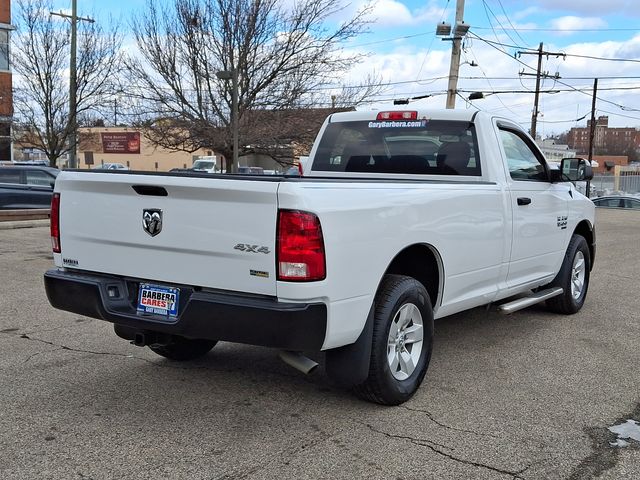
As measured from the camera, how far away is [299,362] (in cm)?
369

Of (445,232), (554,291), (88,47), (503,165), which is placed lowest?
(554,291)

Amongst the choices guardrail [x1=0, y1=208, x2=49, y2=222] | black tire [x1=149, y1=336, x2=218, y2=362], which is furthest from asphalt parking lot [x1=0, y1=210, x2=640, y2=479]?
guardrail [x1=0, y1=208, x2=49, y2=222]

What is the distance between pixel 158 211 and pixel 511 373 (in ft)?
9.51

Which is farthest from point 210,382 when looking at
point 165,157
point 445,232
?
point 165,157

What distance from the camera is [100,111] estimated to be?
22.6m

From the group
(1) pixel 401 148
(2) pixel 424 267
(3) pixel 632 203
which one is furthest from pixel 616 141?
(2) pixel 424 267

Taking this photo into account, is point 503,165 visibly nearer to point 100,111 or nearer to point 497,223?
point 497,223

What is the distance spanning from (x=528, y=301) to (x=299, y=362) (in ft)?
9.08

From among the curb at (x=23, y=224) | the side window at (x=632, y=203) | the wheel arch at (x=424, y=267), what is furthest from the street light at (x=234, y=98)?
the side window at (x=632, y=203)

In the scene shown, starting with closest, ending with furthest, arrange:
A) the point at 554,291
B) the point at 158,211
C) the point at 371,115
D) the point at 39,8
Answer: the point at 158,211 → the point at 371,115 → the point at 554,291 → the point at 39,8

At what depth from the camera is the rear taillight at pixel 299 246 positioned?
129 inches

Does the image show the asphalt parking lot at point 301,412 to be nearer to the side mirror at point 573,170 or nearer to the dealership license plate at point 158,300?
the dealership license plate at point 158,300

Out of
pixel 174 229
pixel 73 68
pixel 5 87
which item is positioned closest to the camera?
pixel 174 229

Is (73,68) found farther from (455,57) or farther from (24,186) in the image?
(455,57)
